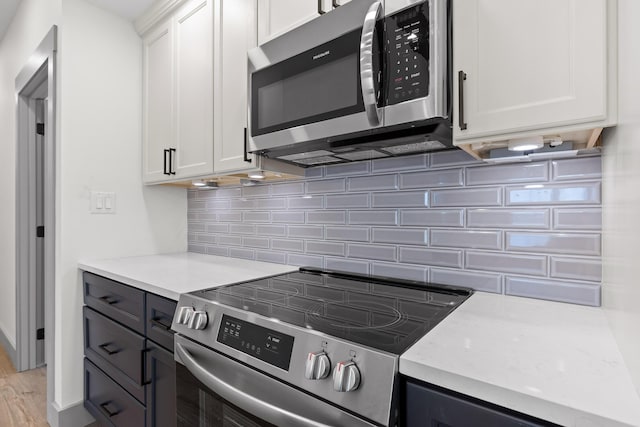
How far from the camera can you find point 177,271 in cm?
166

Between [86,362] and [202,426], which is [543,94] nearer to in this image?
[202,426]

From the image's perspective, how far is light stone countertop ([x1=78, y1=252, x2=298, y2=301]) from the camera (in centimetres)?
137

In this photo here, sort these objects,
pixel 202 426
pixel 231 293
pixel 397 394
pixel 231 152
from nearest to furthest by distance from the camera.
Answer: pixel 397 394, pixel 202 426, pixel 231 293, pixel 231 152

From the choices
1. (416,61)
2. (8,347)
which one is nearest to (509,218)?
(416,61)

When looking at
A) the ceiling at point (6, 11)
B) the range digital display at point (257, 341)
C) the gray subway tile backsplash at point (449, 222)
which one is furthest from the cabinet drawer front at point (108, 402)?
the ceiling at point (6, 11)

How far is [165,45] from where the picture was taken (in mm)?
2035

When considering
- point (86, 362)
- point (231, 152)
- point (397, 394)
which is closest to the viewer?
point (397, 394)

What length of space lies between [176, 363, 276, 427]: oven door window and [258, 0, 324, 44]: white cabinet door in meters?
1.33

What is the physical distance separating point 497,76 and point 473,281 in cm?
71

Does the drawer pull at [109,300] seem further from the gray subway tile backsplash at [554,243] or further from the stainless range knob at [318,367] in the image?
the gray subway tile backsplash at [554,243]

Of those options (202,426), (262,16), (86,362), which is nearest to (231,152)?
(262,16)

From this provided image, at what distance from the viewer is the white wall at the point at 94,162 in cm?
192

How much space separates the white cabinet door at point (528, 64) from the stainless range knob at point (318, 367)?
0.68 meters

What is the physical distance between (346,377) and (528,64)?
86cm
